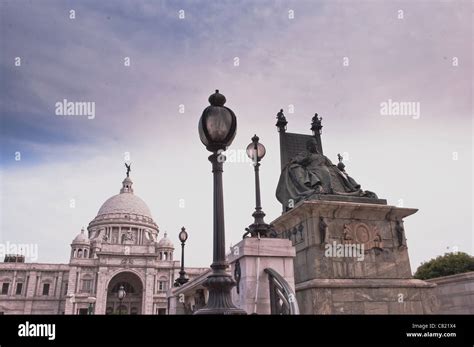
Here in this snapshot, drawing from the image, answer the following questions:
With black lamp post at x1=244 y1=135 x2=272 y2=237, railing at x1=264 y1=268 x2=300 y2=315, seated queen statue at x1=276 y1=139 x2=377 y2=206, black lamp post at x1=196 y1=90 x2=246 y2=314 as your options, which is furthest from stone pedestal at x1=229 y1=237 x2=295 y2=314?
seated queen statue at x1=276 y1=139 x2=377 y2=206

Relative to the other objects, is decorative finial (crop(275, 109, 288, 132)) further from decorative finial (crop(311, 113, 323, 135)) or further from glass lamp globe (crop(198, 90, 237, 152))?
glass lamp globe (crop(198, 90, 237, 152))

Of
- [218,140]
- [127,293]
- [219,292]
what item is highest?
[127,293]

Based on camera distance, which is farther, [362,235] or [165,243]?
[165,243]

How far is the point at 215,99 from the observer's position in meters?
5.02

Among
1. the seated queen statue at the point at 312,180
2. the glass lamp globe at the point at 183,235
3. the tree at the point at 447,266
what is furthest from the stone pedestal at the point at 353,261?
the tree at the point at 447,266

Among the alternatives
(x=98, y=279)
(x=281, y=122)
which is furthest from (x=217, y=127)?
(x=98, y=279)

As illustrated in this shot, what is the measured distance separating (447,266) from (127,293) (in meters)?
57.8

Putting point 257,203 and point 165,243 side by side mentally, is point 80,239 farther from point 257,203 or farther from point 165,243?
point 257,203

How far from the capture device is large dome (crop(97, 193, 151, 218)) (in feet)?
294

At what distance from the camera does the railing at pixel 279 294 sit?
17.8 ft

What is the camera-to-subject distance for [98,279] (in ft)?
230
